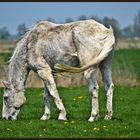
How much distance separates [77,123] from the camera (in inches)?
503

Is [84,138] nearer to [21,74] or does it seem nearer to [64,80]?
[21,74]

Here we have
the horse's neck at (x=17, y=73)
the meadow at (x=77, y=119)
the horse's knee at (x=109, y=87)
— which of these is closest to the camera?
the meadow at (x=77, y=119)

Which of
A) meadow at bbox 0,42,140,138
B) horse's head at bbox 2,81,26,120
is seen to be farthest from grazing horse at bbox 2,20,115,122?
meadow at bbox 0,42,140,138

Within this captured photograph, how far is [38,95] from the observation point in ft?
65.0

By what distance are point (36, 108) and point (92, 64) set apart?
4194 mm

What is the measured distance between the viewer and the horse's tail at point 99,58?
1261 centimetres

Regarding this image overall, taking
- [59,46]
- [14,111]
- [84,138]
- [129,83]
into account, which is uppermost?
[59,46]

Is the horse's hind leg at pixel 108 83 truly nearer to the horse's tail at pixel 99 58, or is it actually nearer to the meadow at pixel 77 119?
the meadow at pixel 77 119

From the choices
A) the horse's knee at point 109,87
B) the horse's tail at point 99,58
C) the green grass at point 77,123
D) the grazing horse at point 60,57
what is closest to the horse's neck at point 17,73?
the grazing horse at point 60,57

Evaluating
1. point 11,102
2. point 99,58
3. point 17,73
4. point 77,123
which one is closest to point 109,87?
point 99,58

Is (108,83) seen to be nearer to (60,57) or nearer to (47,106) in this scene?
(60,57)

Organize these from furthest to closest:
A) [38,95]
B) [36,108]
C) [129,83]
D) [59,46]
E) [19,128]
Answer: [129,83] < [38,95] < [36,108] < [59,46] < [19,128]

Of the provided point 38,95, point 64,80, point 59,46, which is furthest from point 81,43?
point 64,80

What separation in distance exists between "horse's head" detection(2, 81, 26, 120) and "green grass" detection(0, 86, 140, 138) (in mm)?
345
